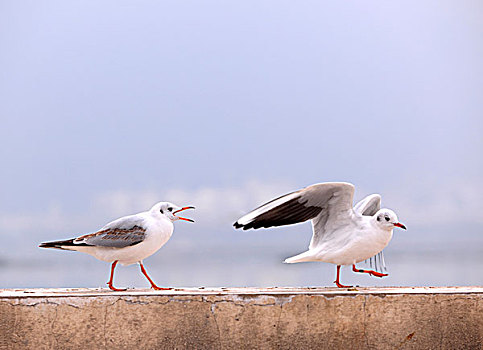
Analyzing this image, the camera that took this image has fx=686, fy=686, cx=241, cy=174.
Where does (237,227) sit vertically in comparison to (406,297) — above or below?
above

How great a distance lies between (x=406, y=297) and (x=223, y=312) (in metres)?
0.94

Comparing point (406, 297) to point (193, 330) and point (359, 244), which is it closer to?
point (359, 244)

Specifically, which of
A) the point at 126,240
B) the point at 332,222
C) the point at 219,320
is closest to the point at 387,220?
the point at 332,222

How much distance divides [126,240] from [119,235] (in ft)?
0.16

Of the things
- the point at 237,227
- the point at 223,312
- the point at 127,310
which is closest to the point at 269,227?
the point at 237,227

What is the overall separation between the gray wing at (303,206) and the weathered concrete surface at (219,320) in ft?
2.02

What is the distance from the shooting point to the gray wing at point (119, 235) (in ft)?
12.3

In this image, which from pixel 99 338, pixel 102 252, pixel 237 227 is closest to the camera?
pixel 99 338

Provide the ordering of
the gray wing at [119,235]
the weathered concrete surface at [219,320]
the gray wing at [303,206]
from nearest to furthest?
1. the weathered concrete surface at [219,320]
2. the gray wing at [119,235]
3. the gray wing at [303,206]

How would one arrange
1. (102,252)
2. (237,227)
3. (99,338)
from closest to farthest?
(99,338)
(102,252)
(237,227)

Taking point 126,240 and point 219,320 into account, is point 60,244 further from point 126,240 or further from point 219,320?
point 219,320

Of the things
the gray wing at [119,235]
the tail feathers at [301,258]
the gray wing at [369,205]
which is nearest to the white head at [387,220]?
the tail feathers at [301,258]

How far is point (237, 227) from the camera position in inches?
160

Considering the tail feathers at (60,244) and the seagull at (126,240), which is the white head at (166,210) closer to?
the seagull at (126,240)
